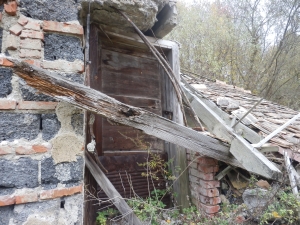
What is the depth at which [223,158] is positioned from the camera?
93.8 inches

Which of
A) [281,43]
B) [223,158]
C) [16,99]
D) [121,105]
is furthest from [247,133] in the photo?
[281,43]

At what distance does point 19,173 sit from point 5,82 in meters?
0.50

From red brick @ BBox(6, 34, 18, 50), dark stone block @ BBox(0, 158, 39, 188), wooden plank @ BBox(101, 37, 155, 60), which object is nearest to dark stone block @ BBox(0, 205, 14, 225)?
dark stone block @ BBox(0, 158, 39, 188)

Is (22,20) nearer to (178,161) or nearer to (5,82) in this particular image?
(5,82)

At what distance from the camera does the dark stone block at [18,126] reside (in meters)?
1.17

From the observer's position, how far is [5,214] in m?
1.14

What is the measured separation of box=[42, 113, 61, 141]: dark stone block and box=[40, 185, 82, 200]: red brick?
0.29m

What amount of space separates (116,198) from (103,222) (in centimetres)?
38

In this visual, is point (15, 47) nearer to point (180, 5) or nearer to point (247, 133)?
point (247, 133)

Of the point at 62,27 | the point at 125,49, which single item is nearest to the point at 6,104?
the point at 62,27

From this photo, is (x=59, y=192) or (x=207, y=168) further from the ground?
(x=59, y=192)

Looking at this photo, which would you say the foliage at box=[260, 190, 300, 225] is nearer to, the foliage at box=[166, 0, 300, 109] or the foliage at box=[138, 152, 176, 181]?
the foliage at box=[138, 152, 176, 181]

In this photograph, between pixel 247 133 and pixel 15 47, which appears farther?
pixel 247 133

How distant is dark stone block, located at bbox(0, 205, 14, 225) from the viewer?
1132 mm
